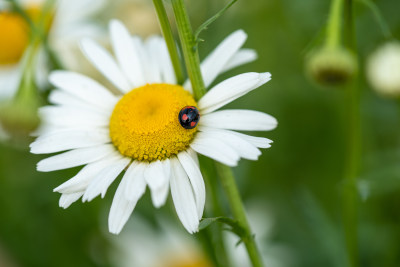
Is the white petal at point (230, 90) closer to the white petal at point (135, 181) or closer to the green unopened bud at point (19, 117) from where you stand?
the white petal at point (135, 181)

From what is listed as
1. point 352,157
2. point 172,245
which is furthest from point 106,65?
point 172,245

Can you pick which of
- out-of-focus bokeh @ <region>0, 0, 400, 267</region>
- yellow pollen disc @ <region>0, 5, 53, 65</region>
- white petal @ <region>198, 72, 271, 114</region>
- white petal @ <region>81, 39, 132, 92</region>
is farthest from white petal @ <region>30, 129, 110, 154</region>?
yellow pollen disc @ <region>0, 5, 53, 65</region>

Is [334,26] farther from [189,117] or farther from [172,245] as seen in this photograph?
[172,245]

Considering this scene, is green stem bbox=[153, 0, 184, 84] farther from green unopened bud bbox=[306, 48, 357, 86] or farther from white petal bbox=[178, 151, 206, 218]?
green unopened bud bbox=[306, 48, 357, 86]

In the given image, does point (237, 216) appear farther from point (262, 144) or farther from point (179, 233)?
point (179, 233)

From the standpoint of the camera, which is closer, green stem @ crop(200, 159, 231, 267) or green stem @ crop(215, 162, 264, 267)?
green stem @ crop(215, 162, 264, 267)

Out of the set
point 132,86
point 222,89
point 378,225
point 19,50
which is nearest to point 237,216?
point 222,89

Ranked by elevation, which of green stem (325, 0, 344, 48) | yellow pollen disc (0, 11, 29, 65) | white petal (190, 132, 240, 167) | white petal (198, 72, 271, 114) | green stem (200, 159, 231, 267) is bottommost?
green stem (200, 159, 231, 267)
